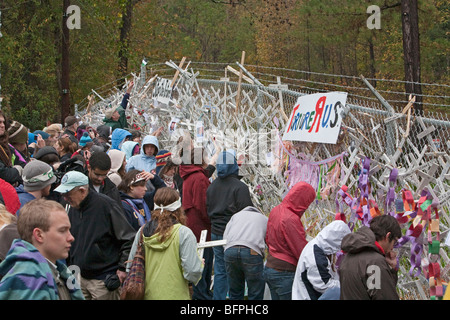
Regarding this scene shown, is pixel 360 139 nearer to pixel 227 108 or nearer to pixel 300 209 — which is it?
pixel 300 209

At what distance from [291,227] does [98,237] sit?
5.23 ft

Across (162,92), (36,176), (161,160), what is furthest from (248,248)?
(162,92)

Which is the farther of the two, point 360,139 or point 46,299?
point 360,139

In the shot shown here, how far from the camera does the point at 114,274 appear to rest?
196 inches

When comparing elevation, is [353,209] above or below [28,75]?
below

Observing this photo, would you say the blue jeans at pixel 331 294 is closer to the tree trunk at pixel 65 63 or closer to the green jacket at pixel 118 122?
the green jacket at pixel 118 122

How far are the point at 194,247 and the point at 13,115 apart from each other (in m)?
24.8

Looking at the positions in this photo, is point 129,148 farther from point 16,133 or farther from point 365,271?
point 365,271

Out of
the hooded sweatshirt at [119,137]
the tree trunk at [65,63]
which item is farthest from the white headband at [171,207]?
the tree trunk at [65,63]

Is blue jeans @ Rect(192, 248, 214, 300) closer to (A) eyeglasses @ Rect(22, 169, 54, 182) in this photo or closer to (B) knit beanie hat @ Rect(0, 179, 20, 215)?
(A) eyeglasses @ Rect(22, 169, 54, 182)

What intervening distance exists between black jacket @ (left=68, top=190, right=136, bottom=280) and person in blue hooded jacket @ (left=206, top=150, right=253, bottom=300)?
71.8 inches
